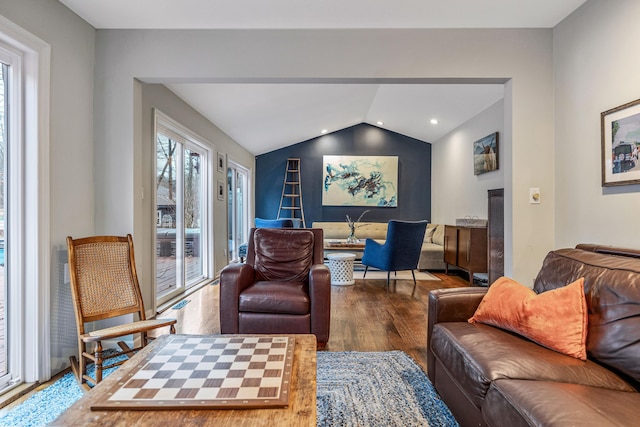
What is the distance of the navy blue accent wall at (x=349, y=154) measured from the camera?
8.05 meters

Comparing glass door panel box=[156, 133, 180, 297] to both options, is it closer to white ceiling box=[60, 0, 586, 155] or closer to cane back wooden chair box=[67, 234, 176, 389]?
white ceiling box=[60, 0, 586, 155]

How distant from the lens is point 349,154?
8141 millimetres

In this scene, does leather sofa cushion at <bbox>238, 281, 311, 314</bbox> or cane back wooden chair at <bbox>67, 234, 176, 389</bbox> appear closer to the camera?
cane back wooden chair at <bbox>67, 234, 176, 389</bbox>

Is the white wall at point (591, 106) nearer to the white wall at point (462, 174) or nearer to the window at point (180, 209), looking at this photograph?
the white wall at point (462, 174)

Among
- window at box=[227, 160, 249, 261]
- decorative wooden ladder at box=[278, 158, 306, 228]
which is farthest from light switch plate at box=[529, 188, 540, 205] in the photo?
decorative wooden ladder at box=[278, 158, 306, 228]

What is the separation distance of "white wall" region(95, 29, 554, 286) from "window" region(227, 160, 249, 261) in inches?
135

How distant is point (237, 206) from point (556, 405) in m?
6.32

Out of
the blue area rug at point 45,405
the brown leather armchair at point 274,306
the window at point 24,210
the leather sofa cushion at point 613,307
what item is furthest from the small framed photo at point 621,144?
the window at point 24,210

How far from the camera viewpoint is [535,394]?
3.87ft

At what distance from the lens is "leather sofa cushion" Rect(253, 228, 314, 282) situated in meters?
3.17

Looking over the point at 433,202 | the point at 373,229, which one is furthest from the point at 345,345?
the point at 433,202

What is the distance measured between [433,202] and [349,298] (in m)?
4.40

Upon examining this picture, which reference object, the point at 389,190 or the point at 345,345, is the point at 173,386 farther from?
the point at 389,190

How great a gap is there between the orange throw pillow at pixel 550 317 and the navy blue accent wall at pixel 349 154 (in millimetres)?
6317
